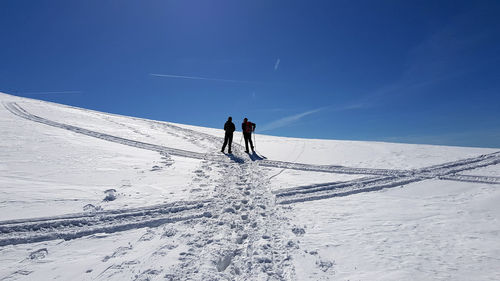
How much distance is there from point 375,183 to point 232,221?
5.20 meters

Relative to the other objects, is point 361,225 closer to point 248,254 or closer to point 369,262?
point 369,262

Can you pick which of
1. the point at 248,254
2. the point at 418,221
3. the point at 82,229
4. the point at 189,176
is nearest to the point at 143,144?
the point at 189,176

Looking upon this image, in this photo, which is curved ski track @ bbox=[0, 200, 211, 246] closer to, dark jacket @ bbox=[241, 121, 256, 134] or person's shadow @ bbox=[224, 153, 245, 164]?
person's shadow @ bbox=[224, 153, 245, 164]

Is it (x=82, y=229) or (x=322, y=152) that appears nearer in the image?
(x=82, y=229)

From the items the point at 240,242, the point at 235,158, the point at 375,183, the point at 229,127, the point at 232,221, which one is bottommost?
the point at 240,242

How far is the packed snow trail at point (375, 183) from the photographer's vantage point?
240 inches

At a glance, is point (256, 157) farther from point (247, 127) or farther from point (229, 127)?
point (229, 127)

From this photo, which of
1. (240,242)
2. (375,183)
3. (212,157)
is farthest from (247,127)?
(240,242)

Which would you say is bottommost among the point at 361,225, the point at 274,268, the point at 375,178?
the point at 274,268

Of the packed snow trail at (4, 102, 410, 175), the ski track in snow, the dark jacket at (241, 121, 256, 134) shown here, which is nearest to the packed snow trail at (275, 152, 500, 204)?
the ski track in snow

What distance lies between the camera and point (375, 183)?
706 cm

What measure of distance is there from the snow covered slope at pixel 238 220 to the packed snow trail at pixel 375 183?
55 millimetres

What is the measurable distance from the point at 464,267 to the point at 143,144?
13068mm

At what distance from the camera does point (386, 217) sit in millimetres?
Answer: 4648
